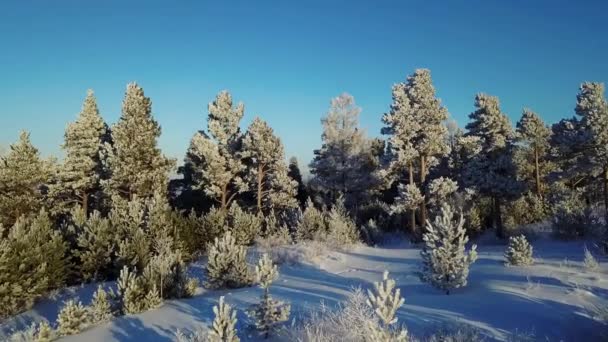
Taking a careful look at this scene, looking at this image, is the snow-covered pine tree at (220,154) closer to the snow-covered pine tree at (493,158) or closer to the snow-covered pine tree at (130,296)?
the snow-covered pine tree at (493,158)

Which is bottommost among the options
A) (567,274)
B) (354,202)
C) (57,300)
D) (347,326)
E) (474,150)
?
(57,300)

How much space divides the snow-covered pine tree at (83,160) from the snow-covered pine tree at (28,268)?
47.5 ft

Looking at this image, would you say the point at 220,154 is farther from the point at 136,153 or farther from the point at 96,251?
the point at 96,251

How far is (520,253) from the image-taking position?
11.2 metres

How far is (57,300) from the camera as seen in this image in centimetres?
1232

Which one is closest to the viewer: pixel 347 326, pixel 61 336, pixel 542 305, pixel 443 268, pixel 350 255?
pixel 347 326

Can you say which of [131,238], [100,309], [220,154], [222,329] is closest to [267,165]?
[220,154]

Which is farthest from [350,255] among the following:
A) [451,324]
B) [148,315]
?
[451,324]

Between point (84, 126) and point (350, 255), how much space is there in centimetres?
Answer: 2031

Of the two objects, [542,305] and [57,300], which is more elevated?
[542,305]

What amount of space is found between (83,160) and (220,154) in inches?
338

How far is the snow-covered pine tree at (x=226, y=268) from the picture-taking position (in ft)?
38.3

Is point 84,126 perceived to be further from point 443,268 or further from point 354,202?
point 443,268

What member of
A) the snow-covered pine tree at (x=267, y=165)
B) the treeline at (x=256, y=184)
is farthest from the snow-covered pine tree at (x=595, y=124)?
the snow-covered pine tree at (x=267, y=165)
